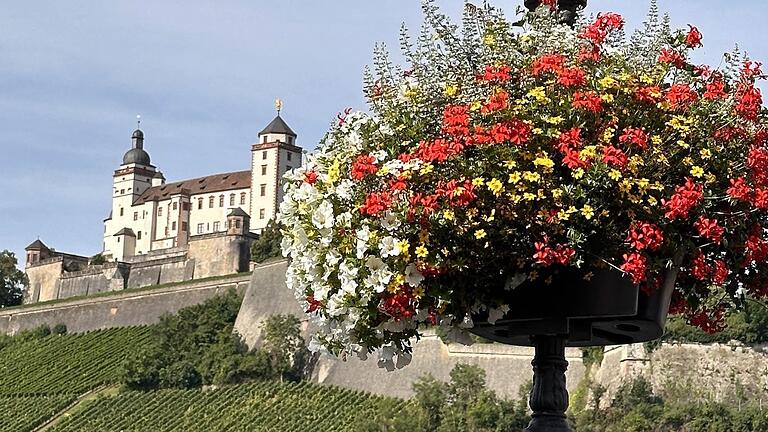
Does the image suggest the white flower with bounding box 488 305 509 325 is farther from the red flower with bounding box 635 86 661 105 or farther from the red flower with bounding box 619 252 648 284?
the red flower with bounding box 635 86 661 105

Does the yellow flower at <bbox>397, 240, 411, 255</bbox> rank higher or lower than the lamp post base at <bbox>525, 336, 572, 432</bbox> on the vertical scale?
higher

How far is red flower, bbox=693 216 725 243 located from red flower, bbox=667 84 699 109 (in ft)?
1.23

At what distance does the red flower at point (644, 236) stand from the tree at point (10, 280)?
75.5m

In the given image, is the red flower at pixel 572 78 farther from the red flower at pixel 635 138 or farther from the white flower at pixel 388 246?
the white flower at pixel 388 246

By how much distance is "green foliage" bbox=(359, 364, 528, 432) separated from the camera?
37125 mm

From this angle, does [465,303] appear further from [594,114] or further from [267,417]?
[267,417]

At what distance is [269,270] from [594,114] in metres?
53.6

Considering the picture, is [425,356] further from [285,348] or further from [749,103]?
[749,103]

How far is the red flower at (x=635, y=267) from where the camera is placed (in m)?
3.70

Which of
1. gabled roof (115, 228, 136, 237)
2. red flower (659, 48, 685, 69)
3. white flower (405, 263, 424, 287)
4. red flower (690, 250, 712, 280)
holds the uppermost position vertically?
gabled roof (115, 228, 136, 237)

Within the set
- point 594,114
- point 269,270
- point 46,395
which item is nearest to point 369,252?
point 594,114

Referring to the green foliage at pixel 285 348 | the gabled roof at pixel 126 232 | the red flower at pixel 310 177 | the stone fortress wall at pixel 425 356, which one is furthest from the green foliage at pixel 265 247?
the red flower at pixel 310 177

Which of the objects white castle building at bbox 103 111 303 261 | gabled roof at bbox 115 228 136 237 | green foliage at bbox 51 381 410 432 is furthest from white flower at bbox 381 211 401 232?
gabled roof at bbox 115 228 136 237

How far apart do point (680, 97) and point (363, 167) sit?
967 mm
